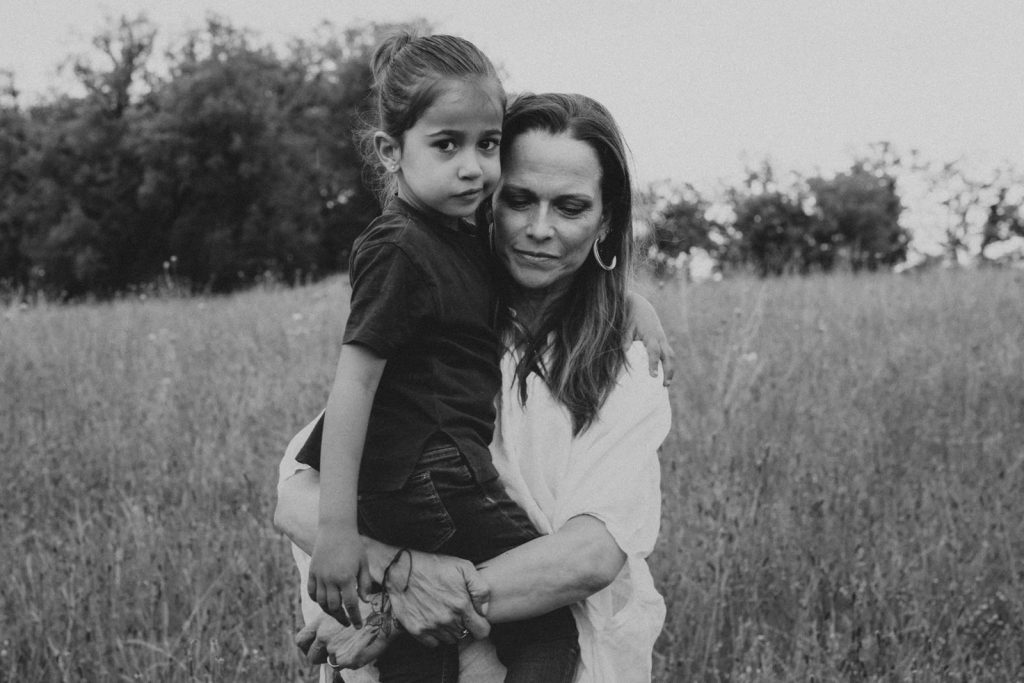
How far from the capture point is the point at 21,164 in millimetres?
32188

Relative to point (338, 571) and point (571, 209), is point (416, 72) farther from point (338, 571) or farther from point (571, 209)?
point (338, 571)

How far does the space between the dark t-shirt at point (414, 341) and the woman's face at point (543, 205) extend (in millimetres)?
221

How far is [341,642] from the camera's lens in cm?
183

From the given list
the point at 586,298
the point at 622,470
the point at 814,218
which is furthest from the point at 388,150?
the point at 814,218

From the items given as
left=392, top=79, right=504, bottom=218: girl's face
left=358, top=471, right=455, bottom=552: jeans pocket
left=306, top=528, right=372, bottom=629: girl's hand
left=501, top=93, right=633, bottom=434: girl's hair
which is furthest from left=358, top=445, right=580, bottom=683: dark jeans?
left=392, top=79, right=504, bottom=218: girl's face

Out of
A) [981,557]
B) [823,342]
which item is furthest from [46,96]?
[981,557]

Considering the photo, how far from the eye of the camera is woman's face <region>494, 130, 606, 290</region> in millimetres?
2049

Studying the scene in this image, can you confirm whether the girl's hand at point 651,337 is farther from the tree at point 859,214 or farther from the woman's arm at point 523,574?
the tree at point 859,214

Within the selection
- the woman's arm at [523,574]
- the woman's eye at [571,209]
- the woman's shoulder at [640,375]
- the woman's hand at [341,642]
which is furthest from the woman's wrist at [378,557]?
the woman's eye at [571,209]

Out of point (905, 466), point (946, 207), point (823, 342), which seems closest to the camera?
point (905, 466)

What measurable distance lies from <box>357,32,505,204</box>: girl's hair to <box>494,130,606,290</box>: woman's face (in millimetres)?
180

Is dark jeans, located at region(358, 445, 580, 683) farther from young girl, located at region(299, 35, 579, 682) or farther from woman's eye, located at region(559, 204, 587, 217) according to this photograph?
woman's eye, located at region(559, 204, 587, 217)

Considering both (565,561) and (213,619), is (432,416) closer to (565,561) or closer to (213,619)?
(565,561)

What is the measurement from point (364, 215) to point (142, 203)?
840 cm
